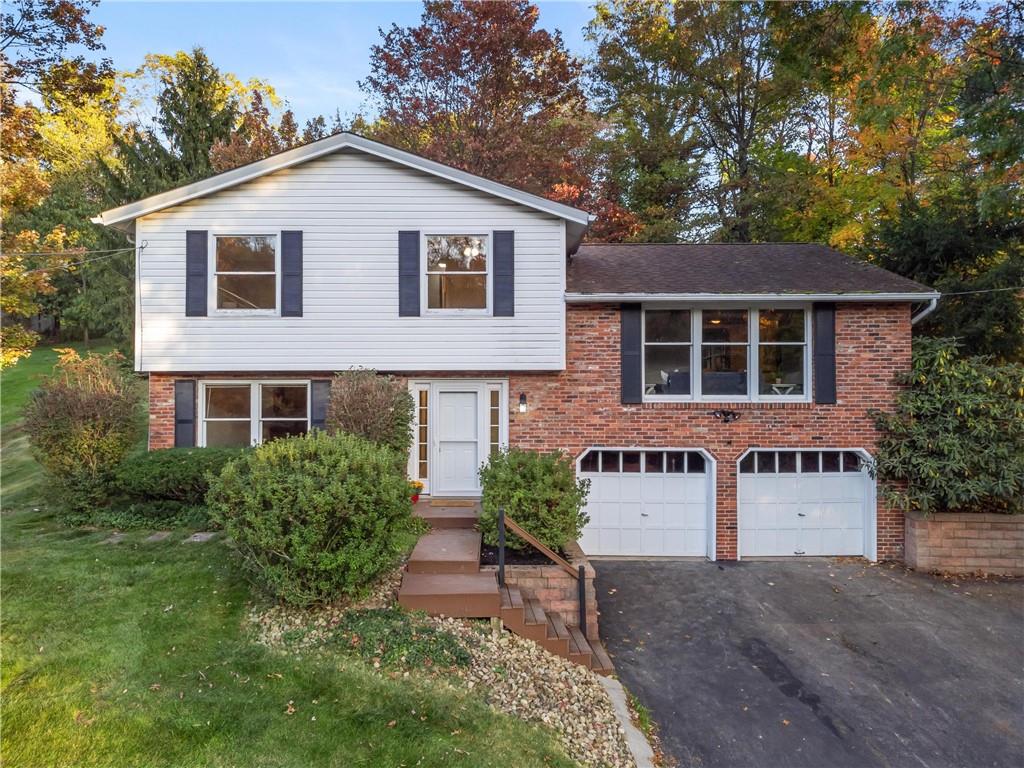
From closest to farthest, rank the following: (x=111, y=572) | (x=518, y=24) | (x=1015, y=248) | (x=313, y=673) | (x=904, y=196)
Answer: (x=313, y=673) < (x=111, y=572) < (x=1015, y=248) < (x=904, y=196) < (x=518, y=24)

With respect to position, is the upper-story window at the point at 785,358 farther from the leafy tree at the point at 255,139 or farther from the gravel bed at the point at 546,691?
the leafy tree at the point at 255,139

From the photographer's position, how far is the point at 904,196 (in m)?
14.0

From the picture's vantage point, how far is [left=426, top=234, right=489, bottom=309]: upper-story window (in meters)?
9.20

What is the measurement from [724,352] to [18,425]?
18.6m

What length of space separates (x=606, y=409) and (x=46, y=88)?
49.3ft

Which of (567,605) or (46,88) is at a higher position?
(46,88)

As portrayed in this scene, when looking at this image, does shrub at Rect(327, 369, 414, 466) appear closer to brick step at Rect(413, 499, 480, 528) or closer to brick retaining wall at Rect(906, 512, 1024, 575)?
brick step at Rect(413, 499, 480, 528)

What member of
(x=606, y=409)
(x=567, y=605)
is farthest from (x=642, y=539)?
(x=567, y=605)

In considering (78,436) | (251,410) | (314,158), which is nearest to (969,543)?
(251,410)

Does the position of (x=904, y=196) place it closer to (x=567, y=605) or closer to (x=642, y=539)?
(x=642, y=539)

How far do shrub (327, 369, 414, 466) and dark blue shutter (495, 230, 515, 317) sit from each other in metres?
2.31

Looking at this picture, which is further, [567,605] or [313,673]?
[567,605]

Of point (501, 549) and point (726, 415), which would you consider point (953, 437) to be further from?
point (501, 549)

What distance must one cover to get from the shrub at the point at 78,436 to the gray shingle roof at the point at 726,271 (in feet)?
26.7
